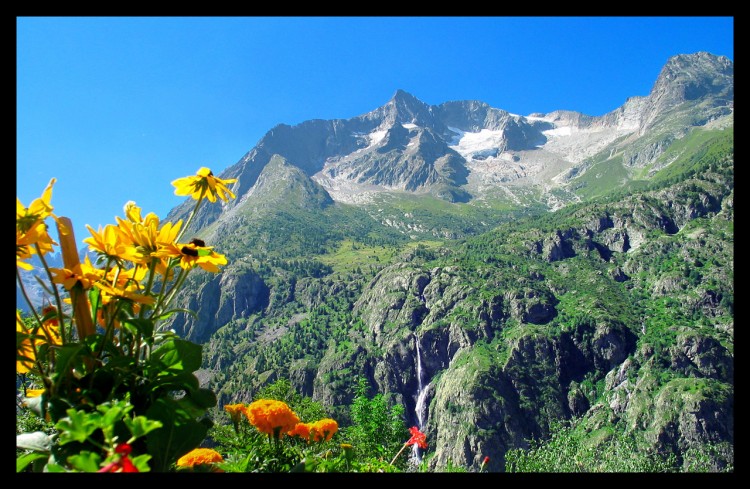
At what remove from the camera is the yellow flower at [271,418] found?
6.23 feet

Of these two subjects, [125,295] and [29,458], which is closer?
[29,458]

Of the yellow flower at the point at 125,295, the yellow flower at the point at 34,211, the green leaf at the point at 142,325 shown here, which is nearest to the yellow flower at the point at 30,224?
the yellow flower at the point at 34,211

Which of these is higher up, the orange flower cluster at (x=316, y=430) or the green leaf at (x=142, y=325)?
the green leaf at (x=142, y=325)

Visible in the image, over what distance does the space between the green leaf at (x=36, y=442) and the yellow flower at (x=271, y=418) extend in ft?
2.21

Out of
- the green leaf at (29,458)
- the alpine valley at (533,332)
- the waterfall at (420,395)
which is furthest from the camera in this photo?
the waterfall at (420,395)

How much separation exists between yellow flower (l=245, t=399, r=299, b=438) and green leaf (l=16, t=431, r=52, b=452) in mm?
675

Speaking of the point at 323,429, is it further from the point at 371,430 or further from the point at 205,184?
the point at 371,430

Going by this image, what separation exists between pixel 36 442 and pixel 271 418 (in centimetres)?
77

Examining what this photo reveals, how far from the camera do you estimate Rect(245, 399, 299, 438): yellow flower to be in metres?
1.90

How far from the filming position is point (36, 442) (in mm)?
1387

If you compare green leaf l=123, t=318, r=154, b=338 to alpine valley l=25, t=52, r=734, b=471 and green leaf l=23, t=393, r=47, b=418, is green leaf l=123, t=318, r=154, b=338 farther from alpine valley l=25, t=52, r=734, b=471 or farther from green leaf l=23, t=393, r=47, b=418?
alpine valley l=25, t=52, r=734, b=471

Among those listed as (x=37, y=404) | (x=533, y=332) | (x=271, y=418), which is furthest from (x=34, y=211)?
(x=533, y=332)

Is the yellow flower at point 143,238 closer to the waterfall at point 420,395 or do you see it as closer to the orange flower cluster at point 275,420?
the orange flower cluster at point 275,420
